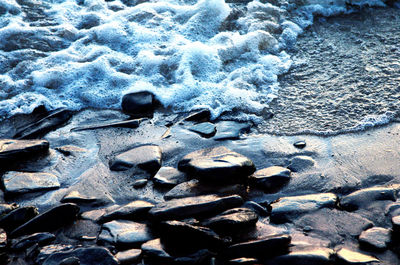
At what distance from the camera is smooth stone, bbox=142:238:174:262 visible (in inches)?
77.1

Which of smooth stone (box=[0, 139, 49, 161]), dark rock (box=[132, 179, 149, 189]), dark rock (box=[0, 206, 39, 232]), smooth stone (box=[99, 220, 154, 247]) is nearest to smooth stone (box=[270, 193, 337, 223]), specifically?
smooth stone (box=[99, 220, 154, 247])

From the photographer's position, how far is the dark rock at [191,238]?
78.7 inches

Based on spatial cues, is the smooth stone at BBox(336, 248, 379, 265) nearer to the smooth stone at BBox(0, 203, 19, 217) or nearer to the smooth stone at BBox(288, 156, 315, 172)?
the smooth stone at BBox(288, 156, 315, 172)

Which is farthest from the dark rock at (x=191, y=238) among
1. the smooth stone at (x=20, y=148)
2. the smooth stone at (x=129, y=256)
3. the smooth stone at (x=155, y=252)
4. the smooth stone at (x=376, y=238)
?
the smooth stone at (x=20, y=148)

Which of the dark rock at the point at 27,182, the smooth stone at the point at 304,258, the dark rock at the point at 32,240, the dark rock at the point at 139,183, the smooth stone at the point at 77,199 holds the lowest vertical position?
the dark rock at the point at 27,182

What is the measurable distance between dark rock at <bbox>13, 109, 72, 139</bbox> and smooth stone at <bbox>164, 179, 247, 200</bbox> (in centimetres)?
130

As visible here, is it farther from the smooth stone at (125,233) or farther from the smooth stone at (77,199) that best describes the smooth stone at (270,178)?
the smooth stone at (77,199)

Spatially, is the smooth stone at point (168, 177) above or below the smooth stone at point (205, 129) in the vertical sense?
below

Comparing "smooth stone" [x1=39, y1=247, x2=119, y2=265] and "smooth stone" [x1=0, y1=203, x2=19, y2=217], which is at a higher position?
"smooth stone" [x1=39, y1=247, x2=119, y2=265]

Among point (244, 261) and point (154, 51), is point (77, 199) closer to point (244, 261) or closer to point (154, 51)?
point (244, 261)

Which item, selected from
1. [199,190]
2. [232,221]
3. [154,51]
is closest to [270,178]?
[199,190]

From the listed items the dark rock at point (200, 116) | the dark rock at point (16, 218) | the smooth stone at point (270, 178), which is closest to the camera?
the dark rock at point (16, 218)

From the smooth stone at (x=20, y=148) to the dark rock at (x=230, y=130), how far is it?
1196 millimetres

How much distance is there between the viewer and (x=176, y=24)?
4699 millimetres
